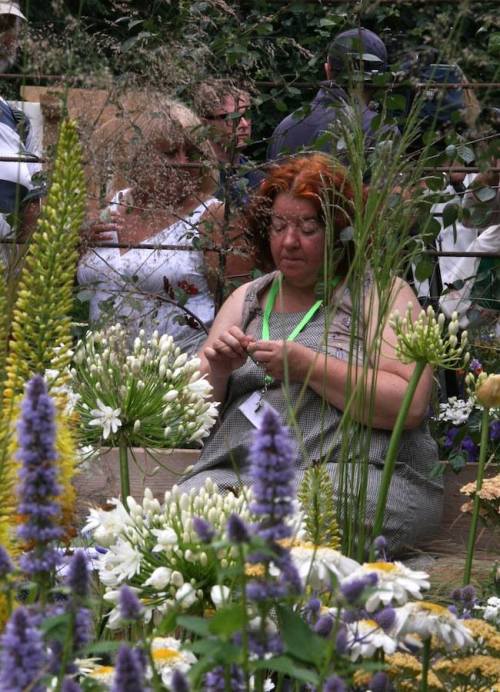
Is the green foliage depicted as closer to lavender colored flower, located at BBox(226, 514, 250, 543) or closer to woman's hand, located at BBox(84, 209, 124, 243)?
lavender colored flower, located at BBox(226, 514, 250, 543)

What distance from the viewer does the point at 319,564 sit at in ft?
5.04

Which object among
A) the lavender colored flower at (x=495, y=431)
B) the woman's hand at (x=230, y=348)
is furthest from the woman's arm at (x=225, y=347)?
the lavender colored flower at (x=495, y=431)

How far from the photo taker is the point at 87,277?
427 centimetres

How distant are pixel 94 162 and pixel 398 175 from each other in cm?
64

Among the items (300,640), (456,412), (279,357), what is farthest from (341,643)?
(456,412)

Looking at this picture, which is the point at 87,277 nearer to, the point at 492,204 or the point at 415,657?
the point at 492,204

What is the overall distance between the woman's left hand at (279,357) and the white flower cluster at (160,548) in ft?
4.05

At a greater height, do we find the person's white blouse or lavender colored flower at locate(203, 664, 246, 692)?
the person's white blouse

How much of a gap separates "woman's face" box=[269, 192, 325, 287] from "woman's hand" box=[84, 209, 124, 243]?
49cm

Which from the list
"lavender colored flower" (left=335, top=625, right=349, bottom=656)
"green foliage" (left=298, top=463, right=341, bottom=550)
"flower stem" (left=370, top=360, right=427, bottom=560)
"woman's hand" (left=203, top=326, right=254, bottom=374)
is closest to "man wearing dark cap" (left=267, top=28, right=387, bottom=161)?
"woman's hand" (left=203, top=326, right=254, bottom=374)

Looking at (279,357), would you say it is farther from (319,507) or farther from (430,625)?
(430,625)

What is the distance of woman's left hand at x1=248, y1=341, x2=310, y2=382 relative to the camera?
3199 mm

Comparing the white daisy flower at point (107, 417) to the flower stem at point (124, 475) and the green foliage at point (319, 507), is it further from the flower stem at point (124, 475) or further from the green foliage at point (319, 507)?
the green foliage at point (319, 507)

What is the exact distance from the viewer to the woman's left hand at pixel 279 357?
3199 mm
